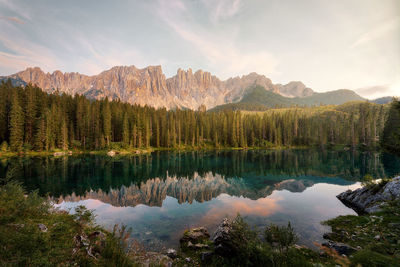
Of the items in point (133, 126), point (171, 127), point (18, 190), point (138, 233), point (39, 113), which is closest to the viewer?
point (18, 190)

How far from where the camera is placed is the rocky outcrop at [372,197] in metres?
16.0

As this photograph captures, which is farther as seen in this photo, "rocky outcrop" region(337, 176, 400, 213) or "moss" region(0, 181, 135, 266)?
"rocky outcrop" region(337, 176, 400, 213)

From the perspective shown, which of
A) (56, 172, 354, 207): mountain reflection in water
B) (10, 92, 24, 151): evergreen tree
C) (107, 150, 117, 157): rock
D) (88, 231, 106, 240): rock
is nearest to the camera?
(88, 231, 106, 240): rock

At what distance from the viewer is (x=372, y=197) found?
1822cm

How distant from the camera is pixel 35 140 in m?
66.8

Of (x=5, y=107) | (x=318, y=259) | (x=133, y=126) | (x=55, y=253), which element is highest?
(x=5, y=107)

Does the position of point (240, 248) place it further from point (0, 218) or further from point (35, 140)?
point (35, 140)

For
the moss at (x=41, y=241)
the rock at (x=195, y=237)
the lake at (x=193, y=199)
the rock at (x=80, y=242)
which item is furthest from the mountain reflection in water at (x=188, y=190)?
the rock at (x=80, y=242)

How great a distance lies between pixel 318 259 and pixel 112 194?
81.2ft

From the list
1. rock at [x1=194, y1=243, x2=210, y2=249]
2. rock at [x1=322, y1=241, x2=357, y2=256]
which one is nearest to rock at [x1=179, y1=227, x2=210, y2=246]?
rock at [x1=194, y1=243, x2=210, y2=249]

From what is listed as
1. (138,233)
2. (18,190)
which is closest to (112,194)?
(138,233)

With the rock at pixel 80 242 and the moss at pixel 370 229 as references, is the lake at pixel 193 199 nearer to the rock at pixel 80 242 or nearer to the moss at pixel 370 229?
the moss at pixel 370 229

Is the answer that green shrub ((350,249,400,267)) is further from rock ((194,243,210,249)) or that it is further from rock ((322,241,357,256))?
rock ((194,243,210,249))

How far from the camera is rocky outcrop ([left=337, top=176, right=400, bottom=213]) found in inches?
630
